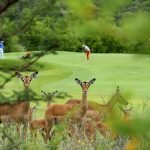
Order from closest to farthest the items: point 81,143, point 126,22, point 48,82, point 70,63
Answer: point 126,22, point 81,143, point 48,82, point 70,63

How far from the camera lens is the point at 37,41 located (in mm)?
2035

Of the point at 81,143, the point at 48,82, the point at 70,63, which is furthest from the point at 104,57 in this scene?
the point at 81,143

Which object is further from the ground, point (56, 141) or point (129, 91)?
point (129, 91)

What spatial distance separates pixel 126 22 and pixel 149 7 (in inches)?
3.5

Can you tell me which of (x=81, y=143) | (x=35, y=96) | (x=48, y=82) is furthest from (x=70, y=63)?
(x=35, y=96)

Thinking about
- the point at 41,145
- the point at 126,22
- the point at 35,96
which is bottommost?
the point at 41,145

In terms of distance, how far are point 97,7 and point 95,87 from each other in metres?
19.2

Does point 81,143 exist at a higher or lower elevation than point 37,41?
lower

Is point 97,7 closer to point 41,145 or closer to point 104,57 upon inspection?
point 41,145

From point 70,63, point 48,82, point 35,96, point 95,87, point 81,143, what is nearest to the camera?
point 35,96

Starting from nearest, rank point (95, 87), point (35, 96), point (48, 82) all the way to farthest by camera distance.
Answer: point (35, 96) → point (95, 87) → point (48, 82)

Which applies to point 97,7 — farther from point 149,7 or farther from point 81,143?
point 81,143

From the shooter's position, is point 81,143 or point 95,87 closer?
point 81,143

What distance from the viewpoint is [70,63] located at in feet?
93.6
